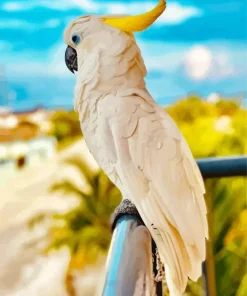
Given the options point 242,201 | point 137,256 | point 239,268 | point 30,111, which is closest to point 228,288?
point 239,268

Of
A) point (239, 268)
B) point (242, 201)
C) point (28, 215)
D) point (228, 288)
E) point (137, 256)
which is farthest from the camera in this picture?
point (28, 215)

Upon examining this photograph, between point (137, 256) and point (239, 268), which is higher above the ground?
point (239, 268)

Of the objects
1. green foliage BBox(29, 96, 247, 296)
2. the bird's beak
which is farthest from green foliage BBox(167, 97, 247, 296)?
the bird's beak

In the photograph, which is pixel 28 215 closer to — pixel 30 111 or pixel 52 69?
pixel 30 111

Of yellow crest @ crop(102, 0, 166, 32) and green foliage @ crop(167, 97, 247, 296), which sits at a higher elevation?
green foliage @ crop(167, 97, 247, 296)

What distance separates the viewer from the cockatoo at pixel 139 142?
69cm

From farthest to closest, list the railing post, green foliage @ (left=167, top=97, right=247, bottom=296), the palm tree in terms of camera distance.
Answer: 1. the palm tree
2. green foliage @ (left=167, top=97, right=247, bottom=296)
3. the railing post

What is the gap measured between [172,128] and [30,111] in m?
3.27

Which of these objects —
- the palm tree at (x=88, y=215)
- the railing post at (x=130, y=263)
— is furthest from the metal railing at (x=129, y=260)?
the palm tree at (x=88, y=215)

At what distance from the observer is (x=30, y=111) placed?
3.89 m

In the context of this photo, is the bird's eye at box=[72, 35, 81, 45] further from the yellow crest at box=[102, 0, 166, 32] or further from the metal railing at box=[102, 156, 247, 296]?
the metal railing at box=[102, 156, 247, 296]

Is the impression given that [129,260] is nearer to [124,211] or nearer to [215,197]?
[124,211]

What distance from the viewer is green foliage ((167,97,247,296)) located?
2.00 metres

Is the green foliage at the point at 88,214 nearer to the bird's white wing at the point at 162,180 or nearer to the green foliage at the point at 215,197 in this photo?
the green foliage at the point at 215,197
